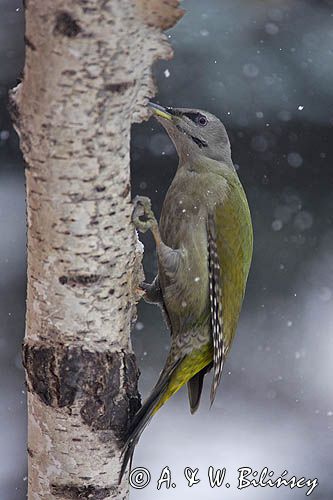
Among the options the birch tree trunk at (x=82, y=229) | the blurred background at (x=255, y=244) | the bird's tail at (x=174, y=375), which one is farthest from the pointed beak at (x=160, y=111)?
the blurred background at (x=255, y=244)

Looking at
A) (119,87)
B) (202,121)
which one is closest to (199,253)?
(202,121)

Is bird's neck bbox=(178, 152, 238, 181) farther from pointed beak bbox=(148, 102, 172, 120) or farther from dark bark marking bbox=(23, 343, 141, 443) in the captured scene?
dark bark marking bbox=(23, 343, 141, 443)

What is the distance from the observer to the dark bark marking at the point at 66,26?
1.51 metres

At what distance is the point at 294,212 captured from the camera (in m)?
4.59

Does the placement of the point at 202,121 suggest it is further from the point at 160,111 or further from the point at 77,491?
the point at 77,491

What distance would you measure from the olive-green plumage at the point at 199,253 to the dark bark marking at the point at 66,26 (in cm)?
79

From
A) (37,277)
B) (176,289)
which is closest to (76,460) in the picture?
(37,277)

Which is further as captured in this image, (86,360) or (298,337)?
(298,337)

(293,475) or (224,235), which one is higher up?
(224,235)

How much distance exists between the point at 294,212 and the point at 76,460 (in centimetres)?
291

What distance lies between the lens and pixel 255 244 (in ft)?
15.0

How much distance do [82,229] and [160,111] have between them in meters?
0.74

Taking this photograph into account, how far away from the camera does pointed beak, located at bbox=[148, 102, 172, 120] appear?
7.53ft

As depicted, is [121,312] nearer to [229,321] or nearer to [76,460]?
[76,460]
